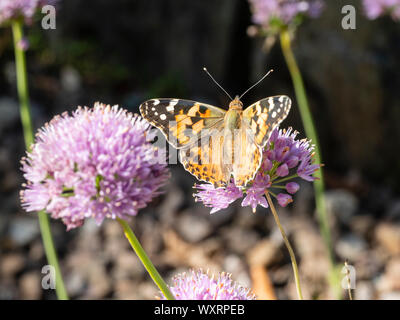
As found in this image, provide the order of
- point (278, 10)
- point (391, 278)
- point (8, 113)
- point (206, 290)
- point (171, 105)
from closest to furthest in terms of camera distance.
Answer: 1. point (206, 290)
2. point (171, 105)
3. point (278, 10)
4. point (391, 278)
5. point (8, 113)

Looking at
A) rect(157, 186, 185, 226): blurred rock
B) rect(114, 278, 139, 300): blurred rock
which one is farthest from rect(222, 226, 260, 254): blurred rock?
rect(114, 278, 139, 300): blurred rock

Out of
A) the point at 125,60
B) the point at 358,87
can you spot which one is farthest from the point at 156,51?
the point at 358,87

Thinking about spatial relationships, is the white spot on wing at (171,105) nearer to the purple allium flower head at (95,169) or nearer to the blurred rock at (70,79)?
the purple allium flower head at (95,169)

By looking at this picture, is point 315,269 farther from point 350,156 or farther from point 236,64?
point 236,64

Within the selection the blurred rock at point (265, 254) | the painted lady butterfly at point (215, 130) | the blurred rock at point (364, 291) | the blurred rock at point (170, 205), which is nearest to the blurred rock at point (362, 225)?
the blurred rock at point (364, 291)

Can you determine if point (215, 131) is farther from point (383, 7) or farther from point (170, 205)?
point (170, 205)

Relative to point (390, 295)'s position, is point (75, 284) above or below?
above

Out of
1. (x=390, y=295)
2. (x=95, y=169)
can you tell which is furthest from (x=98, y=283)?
(x=95, y=169)
